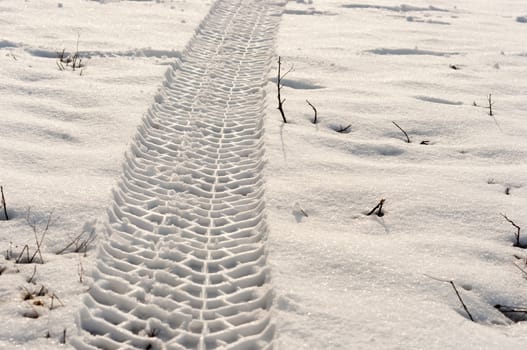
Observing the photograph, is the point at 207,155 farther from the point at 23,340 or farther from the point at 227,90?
the point at 23,340

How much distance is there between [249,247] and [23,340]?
1410mm

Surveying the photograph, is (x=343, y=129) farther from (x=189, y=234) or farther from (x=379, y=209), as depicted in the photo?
(x=189, y=234)

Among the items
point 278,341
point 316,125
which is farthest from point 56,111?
point 278,341

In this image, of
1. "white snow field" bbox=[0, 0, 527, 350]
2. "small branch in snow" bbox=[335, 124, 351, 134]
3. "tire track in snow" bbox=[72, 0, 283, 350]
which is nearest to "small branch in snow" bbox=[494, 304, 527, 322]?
"white snow field" bbox=[0, 0, 527, 350]

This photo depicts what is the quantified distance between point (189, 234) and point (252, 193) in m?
0.71

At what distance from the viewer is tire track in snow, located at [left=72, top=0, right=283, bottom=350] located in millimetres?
3029

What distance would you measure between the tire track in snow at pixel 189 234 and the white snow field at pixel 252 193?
0.01 metres

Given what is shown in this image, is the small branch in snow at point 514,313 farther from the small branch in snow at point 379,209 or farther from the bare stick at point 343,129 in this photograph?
the bare stick at point 343,129

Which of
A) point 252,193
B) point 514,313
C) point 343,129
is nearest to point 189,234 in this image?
point 252,193

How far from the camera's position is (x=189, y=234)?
3814 millimetres

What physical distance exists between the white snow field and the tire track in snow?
1 cm

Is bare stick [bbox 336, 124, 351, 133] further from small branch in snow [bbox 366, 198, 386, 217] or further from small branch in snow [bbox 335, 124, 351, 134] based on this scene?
small branch in snow [bbox 366, 198, 386, 217]

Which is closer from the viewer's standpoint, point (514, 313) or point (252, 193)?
point (514, 313)

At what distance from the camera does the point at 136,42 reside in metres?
7.69
